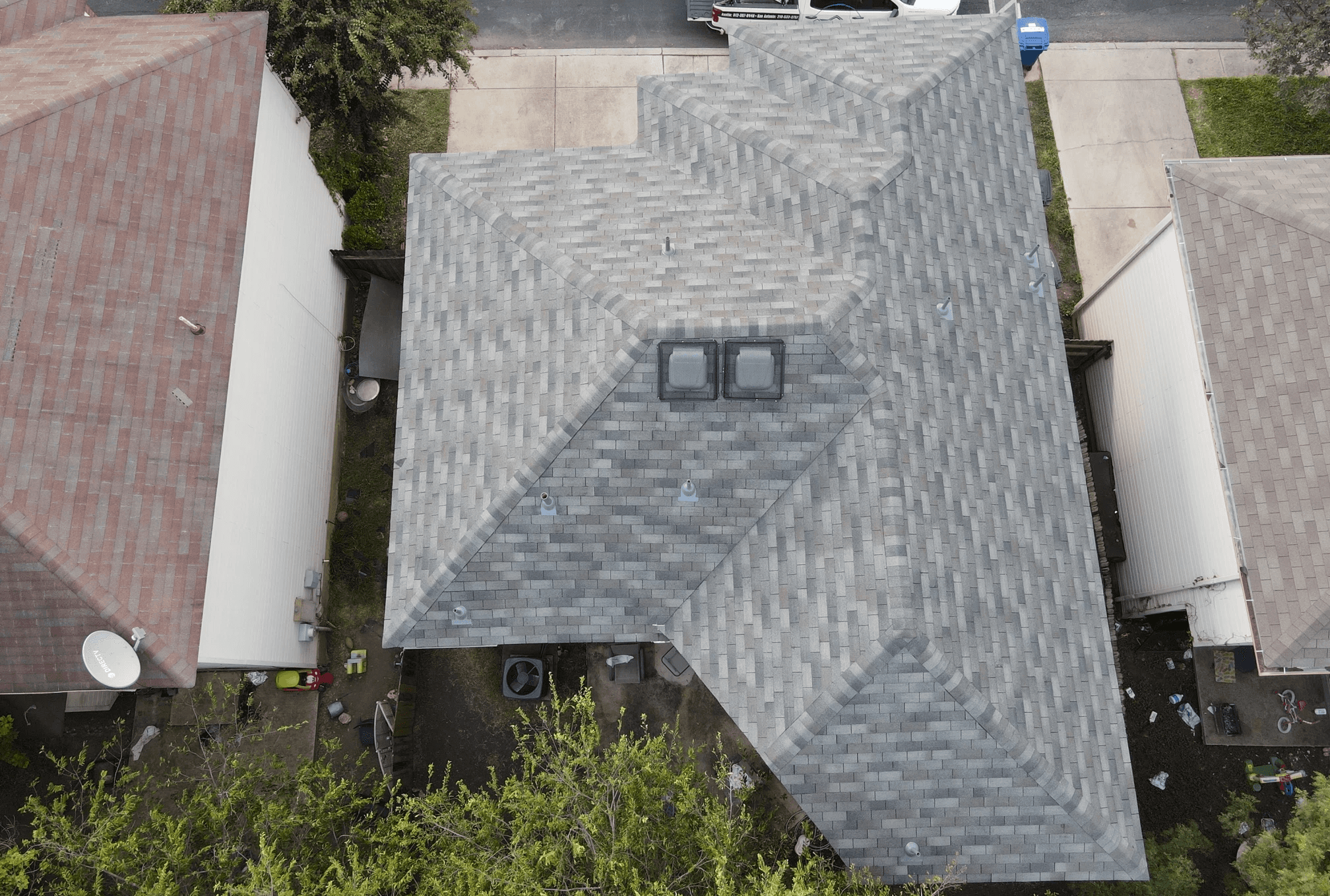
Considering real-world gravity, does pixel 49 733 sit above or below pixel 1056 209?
below

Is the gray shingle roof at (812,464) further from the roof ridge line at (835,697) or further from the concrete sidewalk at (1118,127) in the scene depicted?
the concrete sidewalk at (1118,127)

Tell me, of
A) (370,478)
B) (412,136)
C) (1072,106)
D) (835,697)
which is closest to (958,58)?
(1072,106)

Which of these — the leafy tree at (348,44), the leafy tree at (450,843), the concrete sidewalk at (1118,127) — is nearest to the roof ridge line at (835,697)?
the leafy tree at (450,843)

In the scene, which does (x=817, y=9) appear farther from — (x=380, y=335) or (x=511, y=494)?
(x=511, y=494)

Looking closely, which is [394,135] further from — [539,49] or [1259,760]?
[1259,760]

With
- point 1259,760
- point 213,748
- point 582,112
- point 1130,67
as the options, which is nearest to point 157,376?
point 213,748

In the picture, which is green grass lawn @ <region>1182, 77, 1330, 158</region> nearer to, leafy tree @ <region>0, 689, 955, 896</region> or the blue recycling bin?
the blue recycling bin

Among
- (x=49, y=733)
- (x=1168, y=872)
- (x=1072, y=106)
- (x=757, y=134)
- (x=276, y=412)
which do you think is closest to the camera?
(x=757, y=134)
